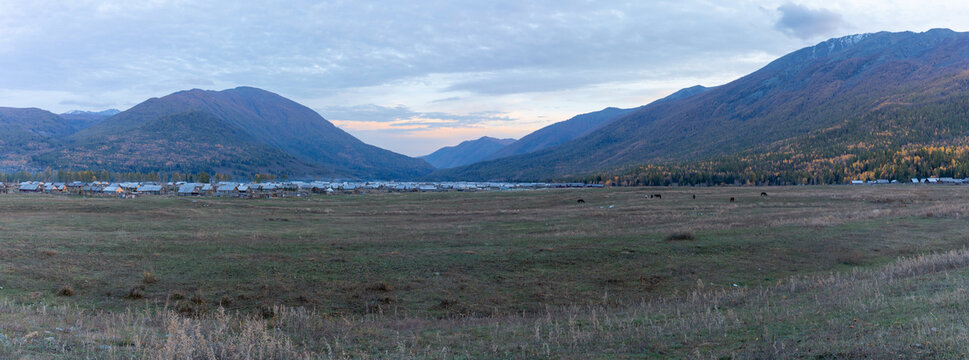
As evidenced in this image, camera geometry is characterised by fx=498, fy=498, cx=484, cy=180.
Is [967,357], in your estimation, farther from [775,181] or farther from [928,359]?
[775,181]

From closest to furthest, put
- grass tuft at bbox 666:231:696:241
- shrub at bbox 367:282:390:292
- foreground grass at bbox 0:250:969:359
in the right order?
foreground grass at bbox 0:250:969:359, shrub at bbox 367:282:390:292, grass tuft at bbox 666:231:696:241

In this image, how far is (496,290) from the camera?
20.3 meters

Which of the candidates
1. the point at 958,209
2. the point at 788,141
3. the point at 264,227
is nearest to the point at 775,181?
the point at 788,141

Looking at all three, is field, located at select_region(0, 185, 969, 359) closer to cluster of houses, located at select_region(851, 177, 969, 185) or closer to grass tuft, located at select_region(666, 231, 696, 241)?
grass tuft, located at select_region(666, 231, 696, 241)

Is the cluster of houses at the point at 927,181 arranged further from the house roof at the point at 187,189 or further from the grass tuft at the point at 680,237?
the house roof at the point at 187,189

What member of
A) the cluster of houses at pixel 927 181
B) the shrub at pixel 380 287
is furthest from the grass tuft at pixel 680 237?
the cluster of houses at pixel 927 181

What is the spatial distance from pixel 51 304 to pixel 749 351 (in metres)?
20.3

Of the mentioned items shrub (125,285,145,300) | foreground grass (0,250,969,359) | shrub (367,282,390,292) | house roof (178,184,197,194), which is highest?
house roof (178,184,197,194)

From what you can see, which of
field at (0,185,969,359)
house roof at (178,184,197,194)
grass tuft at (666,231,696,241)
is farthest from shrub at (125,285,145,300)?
house roof at (178,184,197,194)

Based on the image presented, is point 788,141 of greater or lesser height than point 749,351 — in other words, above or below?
above

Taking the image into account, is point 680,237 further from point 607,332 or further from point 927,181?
point 927,181

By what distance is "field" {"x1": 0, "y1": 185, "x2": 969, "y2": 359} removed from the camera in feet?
33.4

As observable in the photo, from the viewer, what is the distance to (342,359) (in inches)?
376

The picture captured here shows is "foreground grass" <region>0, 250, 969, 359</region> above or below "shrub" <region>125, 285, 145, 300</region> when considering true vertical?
above
